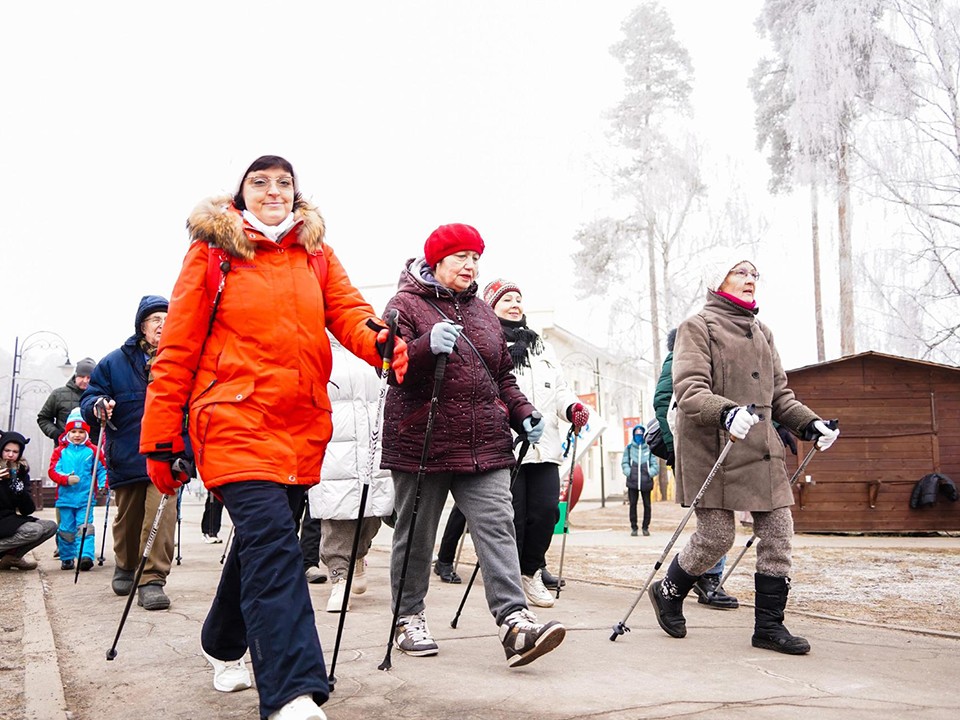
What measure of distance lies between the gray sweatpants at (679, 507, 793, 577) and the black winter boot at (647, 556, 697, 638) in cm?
5

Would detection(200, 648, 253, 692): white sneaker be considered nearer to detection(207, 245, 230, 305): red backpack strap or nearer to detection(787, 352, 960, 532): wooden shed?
detection(207, 245, 230, 305): red backpack strap

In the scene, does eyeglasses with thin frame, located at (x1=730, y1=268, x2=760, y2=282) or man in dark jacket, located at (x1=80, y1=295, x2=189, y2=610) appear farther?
man in dark jacket, located at (x1=80, y1=295, x2=189, y2=610)

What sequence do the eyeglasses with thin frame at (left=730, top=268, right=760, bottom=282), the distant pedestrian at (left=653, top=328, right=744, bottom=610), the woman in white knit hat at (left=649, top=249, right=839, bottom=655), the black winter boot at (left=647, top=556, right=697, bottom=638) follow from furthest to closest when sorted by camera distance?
the distant pedestrian at (left=653, top=328, right=744, bottom=610) < the eyeglasses with thin frame at (left=730, top=268, right=760, bottom=282) < the black winter boot at (left=647, top=556, right=697, bottom=638) < the woman in white knit hat at (left=649, top=249, right=839, bottom=655)

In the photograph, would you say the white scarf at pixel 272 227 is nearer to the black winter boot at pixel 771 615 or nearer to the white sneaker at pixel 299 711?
the white sneaker at pixel 299 711

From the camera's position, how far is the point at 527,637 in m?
4.06

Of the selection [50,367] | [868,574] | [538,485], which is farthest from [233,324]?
[50,367]

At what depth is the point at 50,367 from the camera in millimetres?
27922

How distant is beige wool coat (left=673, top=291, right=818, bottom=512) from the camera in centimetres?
502

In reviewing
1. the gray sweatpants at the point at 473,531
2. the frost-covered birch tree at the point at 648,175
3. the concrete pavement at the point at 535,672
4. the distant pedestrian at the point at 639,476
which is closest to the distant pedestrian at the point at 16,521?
the concrete pavement at the point at 535,672

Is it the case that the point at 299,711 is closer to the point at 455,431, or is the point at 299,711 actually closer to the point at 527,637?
the point at 527,637

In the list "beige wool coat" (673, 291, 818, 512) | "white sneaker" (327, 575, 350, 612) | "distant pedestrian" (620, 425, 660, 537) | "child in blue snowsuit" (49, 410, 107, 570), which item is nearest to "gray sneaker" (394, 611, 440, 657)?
"white sneaker" (327, 575, 350, 612)

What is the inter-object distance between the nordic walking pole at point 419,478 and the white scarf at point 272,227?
86cm

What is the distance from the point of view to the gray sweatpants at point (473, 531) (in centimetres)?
436

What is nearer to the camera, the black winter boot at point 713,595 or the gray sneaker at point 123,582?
the black winter boot at point 713,595
